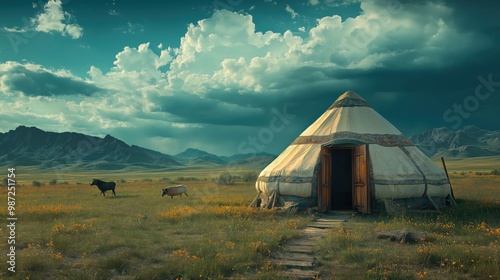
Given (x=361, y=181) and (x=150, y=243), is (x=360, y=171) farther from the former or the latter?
(x=150, y=243)

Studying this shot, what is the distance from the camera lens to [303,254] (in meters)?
8.49

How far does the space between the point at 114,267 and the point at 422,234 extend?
7.37 metres

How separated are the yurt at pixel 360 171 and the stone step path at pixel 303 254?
2478 millimetres

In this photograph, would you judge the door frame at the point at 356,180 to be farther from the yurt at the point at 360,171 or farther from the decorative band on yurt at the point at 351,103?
the decorative band on yurt at the point at 351,103

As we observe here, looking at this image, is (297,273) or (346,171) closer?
(297,273)

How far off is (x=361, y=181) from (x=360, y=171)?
0.39 meters

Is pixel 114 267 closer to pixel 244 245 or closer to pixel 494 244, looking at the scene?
pixel 244 245

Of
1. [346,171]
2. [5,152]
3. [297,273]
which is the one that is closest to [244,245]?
[297,273]

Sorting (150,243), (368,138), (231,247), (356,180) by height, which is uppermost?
(368,138)

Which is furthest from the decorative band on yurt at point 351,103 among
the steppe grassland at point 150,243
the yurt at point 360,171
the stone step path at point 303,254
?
the stone step path at point 303,254

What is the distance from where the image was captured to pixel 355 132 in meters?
15.7

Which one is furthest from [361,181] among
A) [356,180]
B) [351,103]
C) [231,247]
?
[231,247]

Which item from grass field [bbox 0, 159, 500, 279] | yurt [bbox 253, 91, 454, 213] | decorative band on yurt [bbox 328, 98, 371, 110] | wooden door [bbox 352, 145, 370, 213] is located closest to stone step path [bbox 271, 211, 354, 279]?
grass field [bbox 0, 159, 500, 279]

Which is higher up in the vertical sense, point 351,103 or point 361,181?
point 351,103
